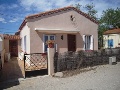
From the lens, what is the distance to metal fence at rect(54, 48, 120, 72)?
11.4 metres

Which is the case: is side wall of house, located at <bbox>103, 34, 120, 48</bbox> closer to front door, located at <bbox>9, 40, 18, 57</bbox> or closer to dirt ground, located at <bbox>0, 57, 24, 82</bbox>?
front door, located at <bbox>9, 40, 18, 57</bbox>

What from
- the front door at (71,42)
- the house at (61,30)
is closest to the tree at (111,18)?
the house at (61,30)

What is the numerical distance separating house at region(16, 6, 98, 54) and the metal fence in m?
3.46

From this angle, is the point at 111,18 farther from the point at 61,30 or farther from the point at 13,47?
the point at 61,30

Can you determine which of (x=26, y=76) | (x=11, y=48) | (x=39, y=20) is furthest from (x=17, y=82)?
(x=11, y=48)

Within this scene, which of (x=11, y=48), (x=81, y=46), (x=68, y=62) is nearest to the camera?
(x=68, y=62)

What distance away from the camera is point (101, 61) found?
46.8ft

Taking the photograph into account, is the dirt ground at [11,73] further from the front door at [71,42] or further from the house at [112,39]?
the house at [112,39]

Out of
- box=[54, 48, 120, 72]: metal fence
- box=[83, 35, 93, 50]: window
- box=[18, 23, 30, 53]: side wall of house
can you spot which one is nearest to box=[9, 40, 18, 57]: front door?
box=[18, 23, 30, 53]: side wall of house

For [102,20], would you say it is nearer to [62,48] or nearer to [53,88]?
[62,48]

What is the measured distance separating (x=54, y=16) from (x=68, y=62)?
614 cm

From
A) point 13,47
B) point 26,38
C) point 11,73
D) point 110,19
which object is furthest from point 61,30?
point 110,19

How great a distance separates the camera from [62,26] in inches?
642

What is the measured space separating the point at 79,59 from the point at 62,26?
5.23 meters
